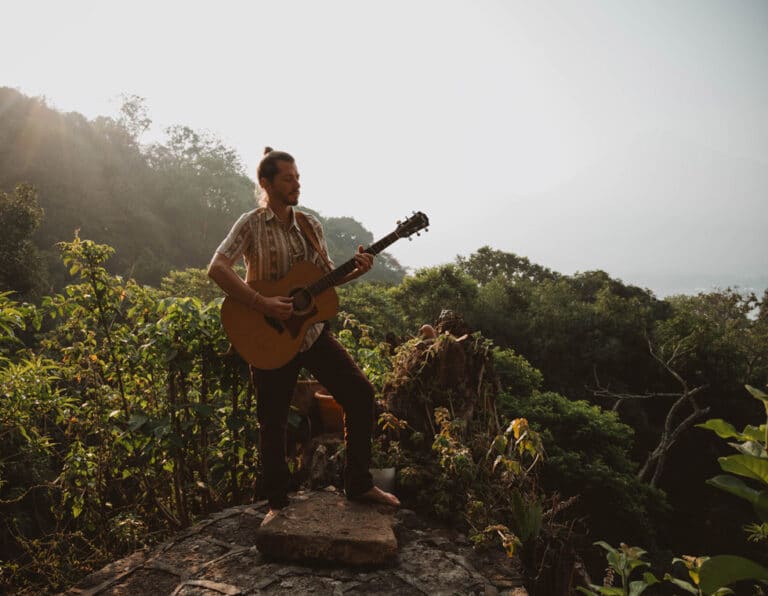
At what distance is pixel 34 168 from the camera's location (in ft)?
93.7

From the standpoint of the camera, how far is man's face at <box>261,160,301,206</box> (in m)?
2.91

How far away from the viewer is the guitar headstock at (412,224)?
3.02m

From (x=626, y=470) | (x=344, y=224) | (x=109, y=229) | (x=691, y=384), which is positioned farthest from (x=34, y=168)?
→ (x=691, y=384)

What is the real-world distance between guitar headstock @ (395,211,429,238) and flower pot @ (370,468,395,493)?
187 centimetres

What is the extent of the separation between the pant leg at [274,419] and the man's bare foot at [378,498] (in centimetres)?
54

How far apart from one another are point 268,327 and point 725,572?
233cm

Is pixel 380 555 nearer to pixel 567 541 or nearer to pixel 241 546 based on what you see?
pixel 241 546

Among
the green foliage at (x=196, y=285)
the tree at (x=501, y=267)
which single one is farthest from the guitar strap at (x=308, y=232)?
the tree at (x=501, y=267)

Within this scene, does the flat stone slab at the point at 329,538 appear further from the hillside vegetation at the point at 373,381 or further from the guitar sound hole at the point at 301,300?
the guitar sound hole at the point at 301,300

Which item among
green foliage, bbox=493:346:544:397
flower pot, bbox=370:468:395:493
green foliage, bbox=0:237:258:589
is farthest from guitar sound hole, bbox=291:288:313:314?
green foliage, bbox=493:346:544:397

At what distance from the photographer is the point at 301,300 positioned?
2.90m

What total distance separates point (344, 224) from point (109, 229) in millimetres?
27487

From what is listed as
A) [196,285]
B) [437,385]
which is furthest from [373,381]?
[196,285]

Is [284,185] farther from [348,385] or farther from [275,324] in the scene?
[348,385]
